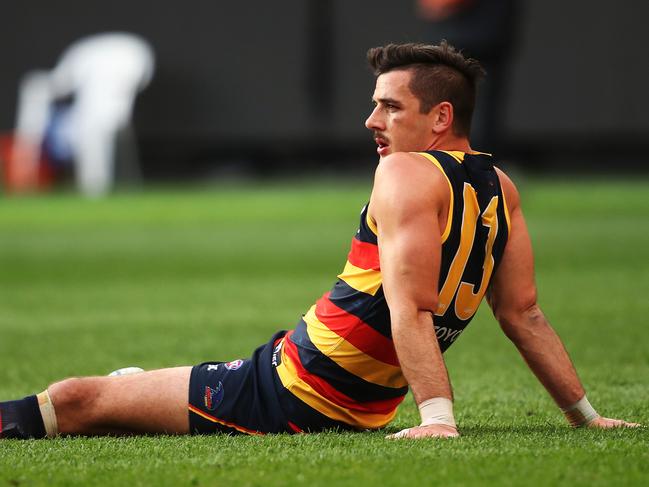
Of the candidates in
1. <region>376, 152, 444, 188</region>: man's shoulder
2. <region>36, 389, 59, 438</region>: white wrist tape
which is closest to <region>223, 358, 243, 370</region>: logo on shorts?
<region>36, 389, 59, 438</region>: white wrist tape

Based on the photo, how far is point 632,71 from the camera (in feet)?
67.6

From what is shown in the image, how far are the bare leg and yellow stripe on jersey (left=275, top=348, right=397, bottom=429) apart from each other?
354 mm

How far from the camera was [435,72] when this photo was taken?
4.23 metres

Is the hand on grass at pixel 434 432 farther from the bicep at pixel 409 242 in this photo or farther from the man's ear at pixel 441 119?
the man's ear at pixel 441 119

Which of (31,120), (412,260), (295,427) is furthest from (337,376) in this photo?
(31,120)

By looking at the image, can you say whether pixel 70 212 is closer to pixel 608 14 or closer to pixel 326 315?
pixel 608 14

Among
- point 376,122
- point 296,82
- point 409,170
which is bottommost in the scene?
point 296,82

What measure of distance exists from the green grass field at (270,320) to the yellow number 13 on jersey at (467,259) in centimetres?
43

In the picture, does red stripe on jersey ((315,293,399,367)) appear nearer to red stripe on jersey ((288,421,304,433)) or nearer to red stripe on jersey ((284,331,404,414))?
red stripe on jersey ((284,331,404,414))

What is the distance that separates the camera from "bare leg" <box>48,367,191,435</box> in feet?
14.4

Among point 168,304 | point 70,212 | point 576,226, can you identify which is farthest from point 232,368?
point 70,212

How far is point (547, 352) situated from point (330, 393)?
2.60ft

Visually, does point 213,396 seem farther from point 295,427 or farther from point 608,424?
point 608,424

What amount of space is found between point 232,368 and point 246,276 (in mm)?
6707
